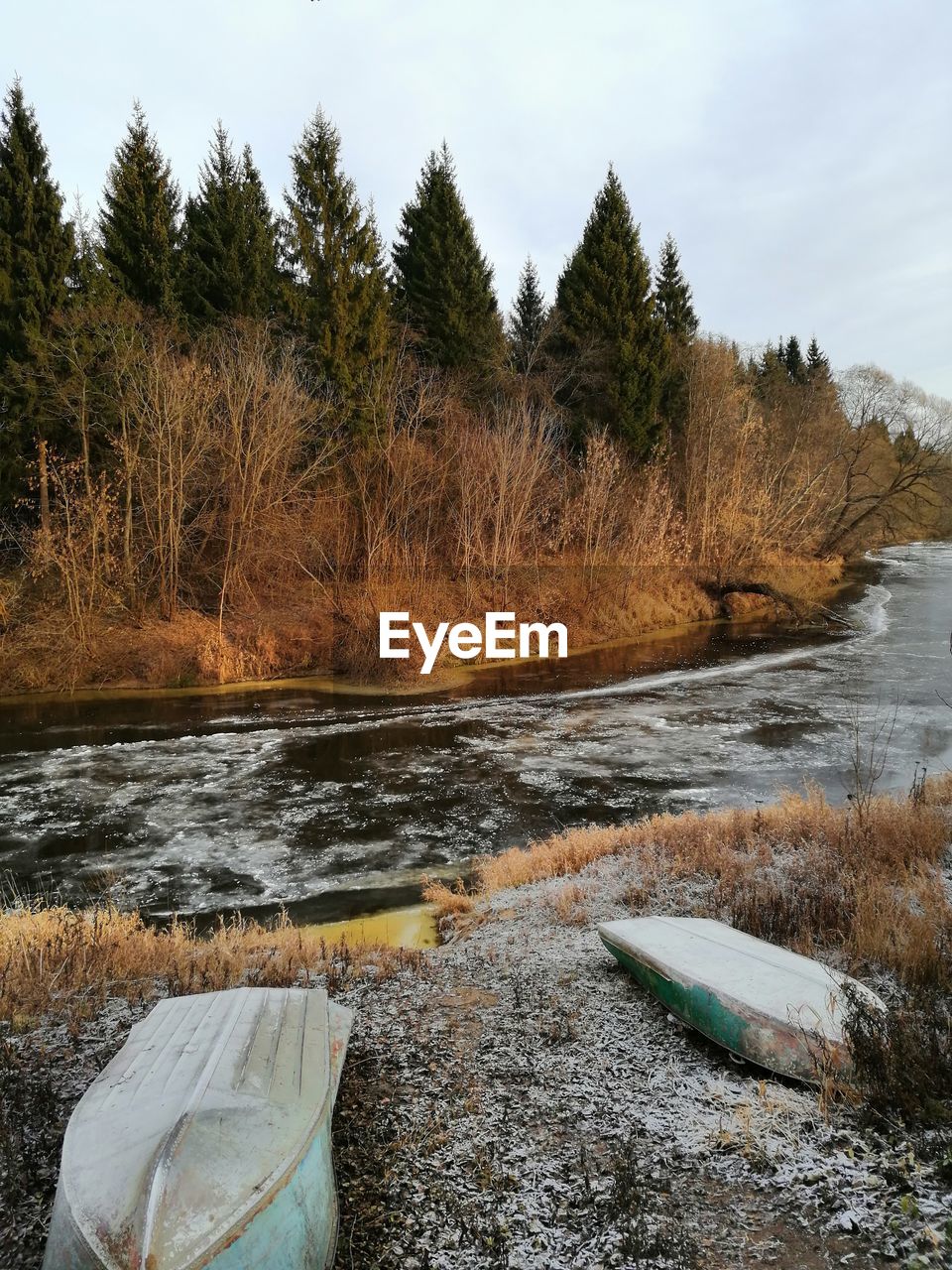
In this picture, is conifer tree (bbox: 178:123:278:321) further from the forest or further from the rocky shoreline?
the rocky shoreline

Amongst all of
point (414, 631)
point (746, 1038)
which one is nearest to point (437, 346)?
point (414, 631)

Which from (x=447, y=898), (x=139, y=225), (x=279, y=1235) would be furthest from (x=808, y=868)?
(x=139, y=225)

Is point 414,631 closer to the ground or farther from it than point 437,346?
closer to the ground

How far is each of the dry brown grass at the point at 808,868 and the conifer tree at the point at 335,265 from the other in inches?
688

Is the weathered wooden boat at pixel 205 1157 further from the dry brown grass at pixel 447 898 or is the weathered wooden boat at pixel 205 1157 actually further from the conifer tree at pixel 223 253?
the conifer tree at pixel 223 253

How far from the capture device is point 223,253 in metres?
24.4

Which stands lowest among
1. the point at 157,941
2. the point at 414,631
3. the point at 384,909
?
the point at 384,909

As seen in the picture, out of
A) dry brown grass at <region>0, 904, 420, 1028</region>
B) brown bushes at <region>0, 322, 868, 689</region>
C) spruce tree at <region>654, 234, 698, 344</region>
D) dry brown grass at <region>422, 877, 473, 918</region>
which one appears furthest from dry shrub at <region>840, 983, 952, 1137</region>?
spruce tree at <region>654, 234, 698, 344</region>

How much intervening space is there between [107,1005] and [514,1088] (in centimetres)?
234

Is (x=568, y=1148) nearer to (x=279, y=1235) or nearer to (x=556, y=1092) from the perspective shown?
(x=556, y=1092)

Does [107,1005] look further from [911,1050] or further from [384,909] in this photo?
[911,1050]

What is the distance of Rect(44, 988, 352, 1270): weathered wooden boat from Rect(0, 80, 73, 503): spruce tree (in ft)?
60.4

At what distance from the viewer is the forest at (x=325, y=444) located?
1775 cm

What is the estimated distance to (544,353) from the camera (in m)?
29.7
